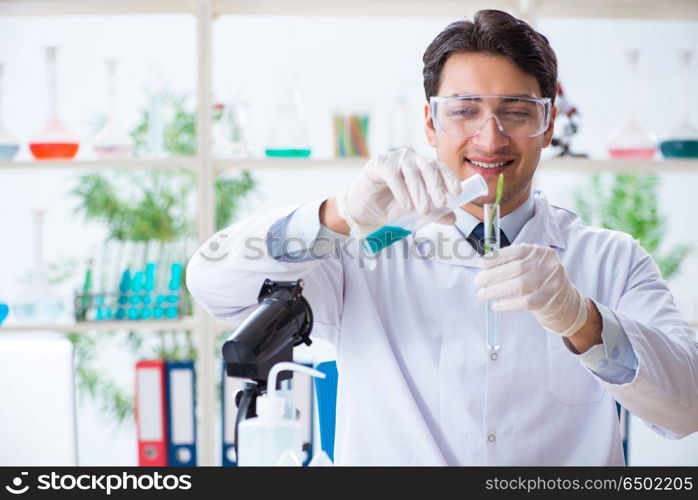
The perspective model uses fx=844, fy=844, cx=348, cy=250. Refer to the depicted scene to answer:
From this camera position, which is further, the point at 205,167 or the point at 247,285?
the point at 205,167

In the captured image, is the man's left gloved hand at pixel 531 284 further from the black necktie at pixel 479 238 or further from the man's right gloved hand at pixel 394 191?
the black necktie at pixel 479 238

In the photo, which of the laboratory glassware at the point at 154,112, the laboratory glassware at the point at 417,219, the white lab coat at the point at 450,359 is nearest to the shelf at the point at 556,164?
the laboratory glassware at the point at 154,112

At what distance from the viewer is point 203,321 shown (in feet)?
8.13

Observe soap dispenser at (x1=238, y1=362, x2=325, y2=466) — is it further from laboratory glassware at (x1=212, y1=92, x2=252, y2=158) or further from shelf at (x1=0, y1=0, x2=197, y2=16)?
shelf at (x1=0, y1=0, x2=197, y2=16)

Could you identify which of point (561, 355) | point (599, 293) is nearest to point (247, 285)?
point (561, 355)

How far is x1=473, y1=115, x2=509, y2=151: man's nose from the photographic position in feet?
4.69

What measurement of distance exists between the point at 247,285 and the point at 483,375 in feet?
1.45

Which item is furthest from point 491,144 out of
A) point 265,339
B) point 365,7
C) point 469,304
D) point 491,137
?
point 365,7

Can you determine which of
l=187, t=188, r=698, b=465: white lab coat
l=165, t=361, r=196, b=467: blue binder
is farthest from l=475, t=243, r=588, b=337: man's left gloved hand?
l=165, t=361, r=196, b=467: blue binder

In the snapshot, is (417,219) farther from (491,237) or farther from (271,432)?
(271,432)

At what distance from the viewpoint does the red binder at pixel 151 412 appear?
2.42 metres

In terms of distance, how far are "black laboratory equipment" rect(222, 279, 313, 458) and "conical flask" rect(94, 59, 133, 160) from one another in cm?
158

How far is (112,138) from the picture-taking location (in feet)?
8.21

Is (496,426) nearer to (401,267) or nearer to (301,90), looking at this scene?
(401,267)
